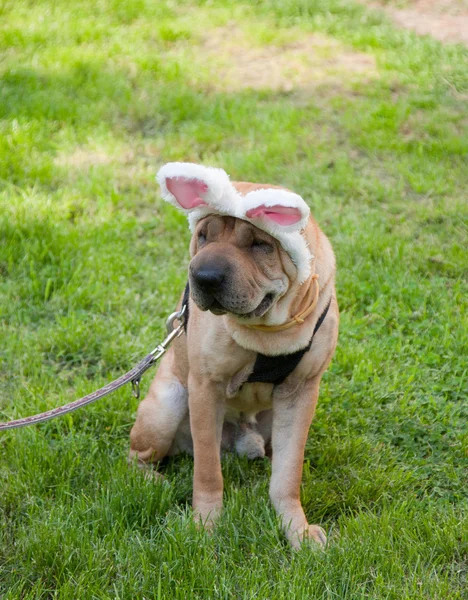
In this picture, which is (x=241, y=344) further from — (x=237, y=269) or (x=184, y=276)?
(x=184, y=276)

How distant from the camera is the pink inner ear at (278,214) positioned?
2670 mm

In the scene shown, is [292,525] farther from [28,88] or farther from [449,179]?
[28,88]

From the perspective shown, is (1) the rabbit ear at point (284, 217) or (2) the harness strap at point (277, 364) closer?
(1) the rabbit ear at point (284, 217)

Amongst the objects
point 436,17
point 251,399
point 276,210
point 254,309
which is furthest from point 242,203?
point 436,17

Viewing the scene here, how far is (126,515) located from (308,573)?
0.79 metres

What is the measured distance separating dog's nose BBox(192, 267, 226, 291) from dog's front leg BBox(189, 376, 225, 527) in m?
0.61

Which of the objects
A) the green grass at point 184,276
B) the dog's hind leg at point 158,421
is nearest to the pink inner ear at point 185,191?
the dog's hind leg at point 158,421

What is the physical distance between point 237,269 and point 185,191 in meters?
0.35

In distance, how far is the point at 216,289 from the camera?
272 cm

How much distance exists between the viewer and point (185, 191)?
2830mm

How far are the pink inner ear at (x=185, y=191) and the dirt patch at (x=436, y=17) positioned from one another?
21.1 feet

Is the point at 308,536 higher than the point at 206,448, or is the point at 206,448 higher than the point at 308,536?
the point at 206,448

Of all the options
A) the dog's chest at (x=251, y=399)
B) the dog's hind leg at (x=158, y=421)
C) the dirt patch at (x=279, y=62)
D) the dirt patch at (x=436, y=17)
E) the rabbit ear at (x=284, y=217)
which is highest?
the rabbit ear at (x=284, y=217)

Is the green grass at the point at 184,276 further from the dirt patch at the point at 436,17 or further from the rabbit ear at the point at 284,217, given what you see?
the rabbit ear at the point at 284,217
